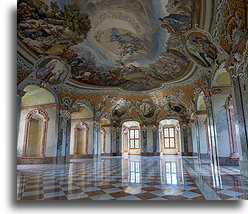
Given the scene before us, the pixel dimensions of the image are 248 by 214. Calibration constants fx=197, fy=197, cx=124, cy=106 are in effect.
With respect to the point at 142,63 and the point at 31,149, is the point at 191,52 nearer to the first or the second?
the point at 142,63

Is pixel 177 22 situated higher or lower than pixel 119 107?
higher

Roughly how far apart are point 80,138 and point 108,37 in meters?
12.8

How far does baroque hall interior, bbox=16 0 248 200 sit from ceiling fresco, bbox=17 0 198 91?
0.05 meters

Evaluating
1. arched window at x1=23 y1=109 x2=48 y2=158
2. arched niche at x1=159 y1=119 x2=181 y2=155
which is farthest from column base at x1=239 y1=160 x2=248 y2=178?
arched niche at x1=159 y1=119 x2=181 y2=155

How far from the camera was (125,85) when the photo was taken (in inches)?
714

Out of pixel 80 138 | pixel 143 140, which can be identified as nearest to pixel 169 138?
pixel 143 140

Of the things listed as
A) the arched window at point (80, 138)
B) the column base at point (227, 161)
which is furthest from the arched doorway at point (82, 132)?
the column base at point (227, 161)

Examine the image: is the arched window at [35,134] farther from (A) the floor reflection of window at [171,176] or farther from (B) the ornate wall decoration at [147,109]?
(B) the ornate wall decoration at [147,109]

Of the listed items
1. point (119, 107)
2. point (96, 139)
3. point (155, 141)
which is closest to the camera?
point (96, 139)

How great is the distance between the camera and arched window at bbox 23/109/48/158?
549 inches

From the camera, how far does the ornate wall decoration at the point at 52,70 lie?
37.1ft

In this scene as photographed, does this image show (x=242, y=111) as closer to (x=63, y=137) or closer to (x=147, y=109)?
(x=63, y=137)

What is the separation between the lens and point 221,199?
3.69 meters

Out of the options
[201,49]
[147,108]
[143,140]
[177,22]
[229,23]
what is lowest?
[143,140]
